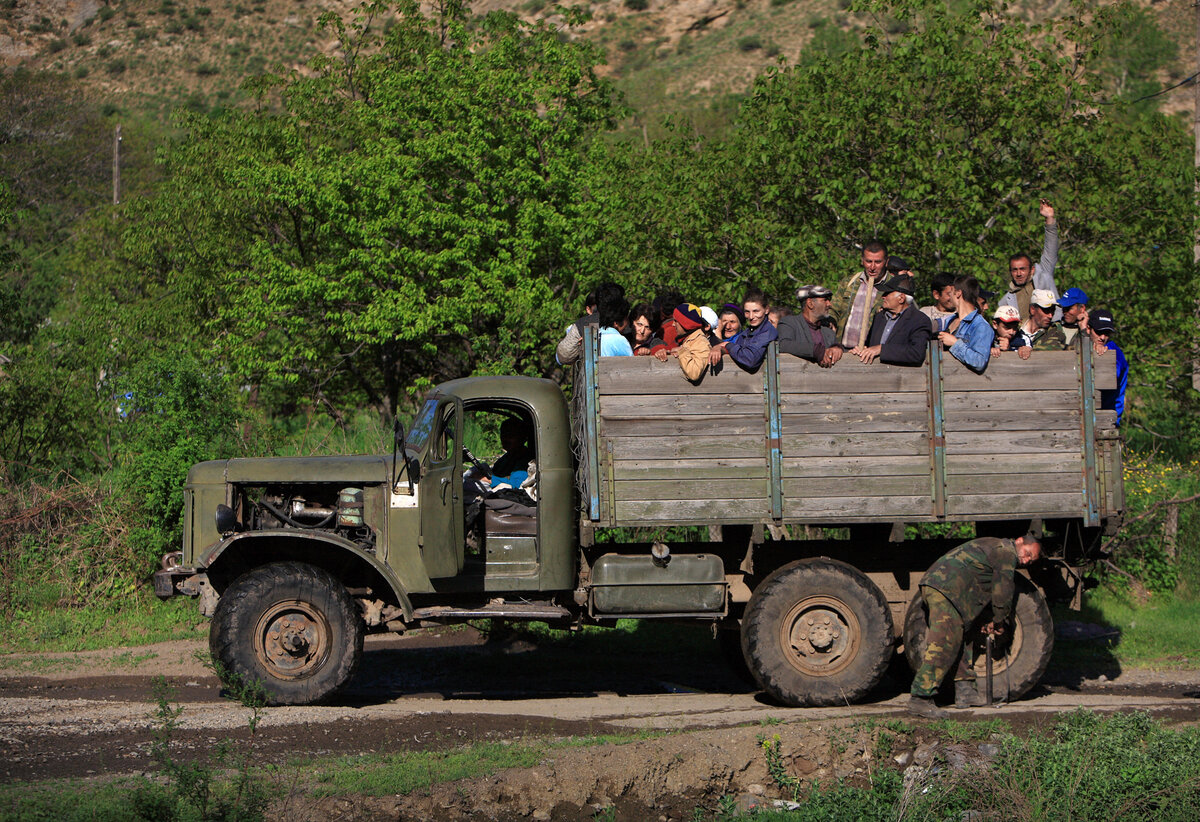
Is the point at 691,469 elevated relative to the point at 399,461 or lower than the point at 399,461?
lower

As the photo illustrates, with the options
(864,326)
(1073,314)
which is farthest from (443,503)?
(1073,314)

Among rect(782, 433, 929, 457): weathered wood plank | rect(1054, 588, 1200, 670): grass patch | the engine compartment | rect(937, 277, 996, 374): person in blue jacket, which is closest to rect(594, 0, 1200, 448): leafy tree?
rect(1054, 588, 1200, 670): grass patch

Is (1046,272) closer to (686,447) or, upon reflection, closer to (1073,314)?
(1073,314)

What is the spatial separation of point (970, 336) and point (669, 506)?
241 centimetres

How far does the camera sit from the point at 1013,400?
8.09m

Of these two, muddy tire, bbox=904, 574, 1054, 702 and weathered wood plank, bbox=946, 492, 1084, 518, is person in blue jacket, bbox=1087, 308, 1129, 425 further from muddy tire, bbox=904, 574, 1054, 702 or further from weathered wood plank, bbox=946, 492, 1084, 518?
muddy tire, bbox=904, 574, 1054, 702

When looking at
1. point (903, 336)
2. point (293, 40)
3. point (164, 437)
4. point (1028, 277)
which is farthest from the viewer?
point (293, 40)

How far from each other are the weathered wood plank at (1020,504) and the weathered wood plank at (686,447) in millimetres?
1434

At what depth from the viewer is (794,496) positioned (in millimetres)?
7977

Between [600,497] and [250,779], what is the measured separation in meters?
2.93

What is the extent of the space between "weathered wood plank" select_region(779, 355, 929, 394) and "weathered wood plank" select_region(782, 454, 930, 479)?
1.52 feet

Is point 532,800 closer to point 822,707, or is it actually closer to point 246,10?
point 822,707

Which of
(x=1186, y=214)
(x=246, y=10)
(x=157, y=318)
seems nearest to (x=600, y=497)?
(x=1186, y=214)

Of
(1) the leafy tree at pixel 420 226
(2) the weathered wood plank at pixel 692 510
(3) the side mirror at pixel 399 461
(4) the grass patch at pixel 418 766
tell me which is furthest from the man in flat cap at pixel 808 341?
(1) the leafy tree at pixel 420 226
